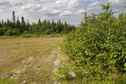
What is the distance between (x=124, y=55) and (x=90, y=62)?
1.48m

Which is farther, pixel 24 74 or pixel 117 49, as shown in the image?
pixel 24 74

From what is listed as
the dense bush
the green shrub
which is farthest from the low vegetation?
the green shrub

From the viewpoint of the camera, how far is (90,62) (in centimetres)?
1008

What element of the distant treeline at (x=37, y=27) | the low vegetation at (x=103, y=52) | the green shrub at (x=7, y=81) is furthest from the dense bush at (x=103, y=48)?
the distant treeline at (x=37, y=27)

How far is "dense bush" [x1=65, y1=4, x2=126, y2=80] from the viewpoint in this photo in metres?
9.20

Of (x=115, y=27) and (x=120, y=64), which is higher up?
(x=115, y=27)

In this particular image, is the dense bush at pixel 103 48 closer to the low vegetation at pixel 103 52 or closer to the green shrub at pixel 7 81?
the low vegetation at pixel 103 52

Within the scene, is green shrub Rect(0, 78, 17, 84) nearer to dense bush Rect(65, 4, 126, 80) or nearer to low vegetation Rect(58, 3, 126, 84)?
low vegetation Rect(58, 3, 126, 84)

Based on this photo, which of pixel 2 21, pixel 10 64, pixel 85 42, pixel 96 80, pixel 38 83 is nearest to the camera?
pixel 96 80

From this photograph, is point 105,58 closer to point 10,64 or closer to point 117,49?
point 117,49

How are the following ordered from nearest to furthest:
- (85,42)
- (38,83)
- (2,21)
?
(38,83), (85,42), (2,21)

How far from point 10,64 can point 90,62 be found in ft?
16.5

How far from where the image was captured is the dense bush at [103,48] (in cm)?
920

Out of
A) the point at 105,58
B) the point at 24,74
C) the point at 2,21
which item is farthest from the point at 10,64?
the point at 2,21
